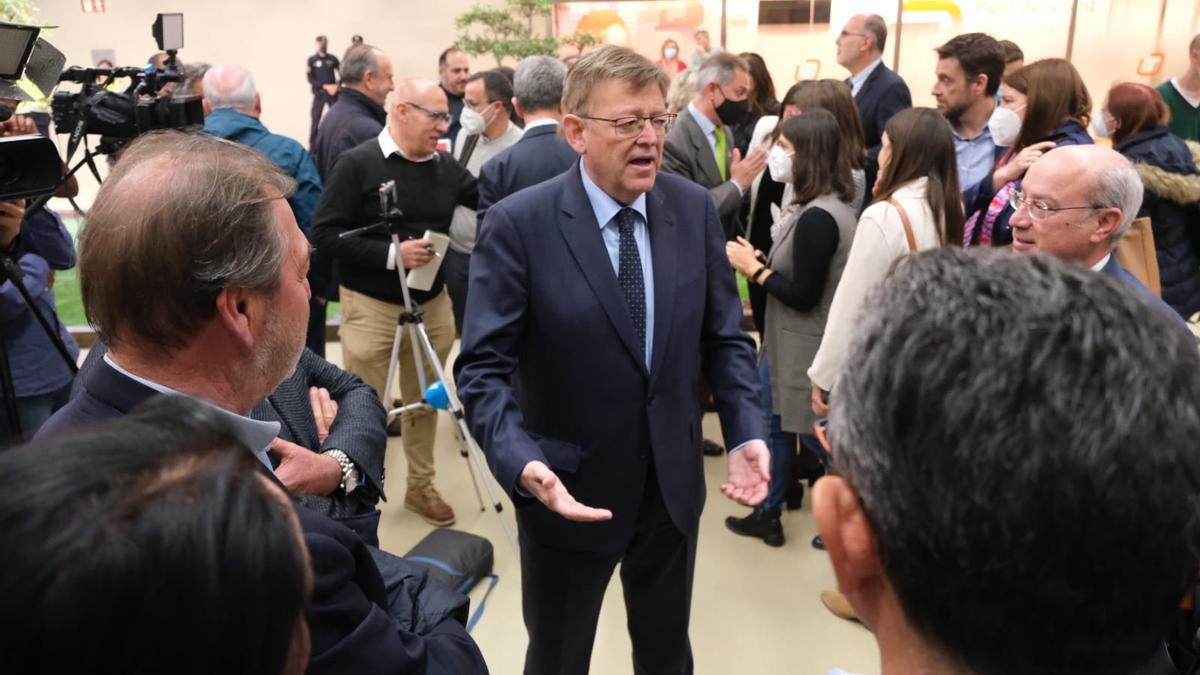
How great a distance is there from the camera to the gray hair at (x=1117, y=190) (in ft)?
6.31

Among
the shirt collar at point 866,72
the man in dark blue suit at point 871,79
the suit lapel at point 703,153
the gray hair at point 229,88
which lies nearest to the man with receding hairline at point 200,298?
the gray hair at point 229,88

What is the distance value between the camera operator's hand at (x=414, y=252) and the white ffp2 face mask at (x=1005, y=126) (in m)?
2.55

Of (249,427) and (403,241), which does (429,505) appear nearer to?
(403,241)

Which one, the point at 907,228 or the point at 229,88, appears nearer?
the point at 907,228

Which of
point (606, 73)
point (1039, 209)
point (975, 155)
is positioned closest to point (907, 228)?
point (1039, 209)

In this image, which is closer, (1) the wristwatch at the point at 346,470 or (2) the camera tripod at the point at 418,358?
(1) the wristwatch at the point at 346,470

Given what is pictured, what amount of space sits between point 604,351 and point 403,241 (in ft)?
5.77

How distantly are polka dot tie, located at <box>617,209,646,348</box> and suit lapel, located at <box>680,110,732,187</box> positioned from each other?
2227 millimetres

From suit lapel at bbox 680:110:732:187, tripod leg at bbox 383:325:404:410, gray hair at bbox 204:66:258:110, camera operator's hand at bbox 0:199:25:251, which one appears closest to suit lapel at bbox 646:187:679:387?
camera operator's hand at bbox 0:199:25:251

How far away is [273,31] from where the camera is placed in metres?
10.7

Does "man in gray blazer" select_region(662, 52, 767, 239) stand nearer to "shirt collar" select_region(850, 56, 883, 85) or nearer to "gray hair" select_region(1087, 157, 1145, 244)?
"shirt collar" select_region(850, 56, 883, 85)

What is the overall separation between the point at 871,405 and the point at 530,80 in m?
3.22

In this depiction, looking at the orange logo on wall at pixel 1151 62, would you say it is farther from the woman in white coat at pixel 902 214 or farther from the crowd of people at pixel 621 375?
the woman in white coat at pixel 902 214

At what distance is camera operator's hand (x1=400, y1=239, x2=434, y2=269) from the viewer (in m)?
3.20
